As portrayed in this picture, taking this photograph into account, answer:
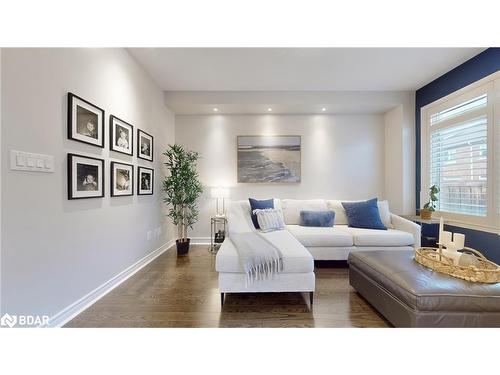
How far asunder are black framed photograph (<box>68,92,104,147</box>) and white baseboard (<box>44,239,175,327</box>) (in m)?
1.40

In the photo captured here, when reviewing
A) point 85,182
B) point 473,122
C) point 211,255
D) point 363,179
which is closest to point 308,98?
point 363,179

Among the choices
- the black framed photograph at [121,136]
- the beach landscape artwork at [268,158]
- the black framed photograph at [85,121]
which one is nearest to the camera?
the black framed photograph at [85,121]

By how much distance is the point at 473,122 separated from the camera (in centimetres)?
270

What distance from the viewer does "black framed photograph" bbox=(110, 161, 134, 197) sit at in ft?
7.47

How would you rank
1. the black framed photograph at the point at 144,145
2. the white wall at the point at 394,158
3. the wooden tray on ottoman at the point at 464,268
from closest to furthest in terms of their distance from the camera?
the wooden tray on ottoman at the point at 464,268 → the black framed photograph at the point at 144,145 → the white wall at the point at 394,158

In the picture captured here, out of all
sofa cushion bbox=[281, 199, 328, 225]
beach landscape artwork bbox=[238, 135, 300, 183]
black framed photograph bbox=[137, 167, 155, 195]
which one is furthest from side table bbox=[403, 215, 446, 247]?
black framed photograph bbox=[137, 167, 155, 195]

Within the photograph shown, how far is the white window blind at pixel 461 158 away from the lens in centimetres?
259

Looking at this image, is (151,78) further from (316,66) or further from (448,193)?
(448,193)

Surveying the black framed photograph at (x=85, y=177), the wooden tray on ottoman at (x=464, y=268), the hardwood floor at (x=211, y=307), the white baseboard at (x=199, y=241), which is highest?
the black framed photograph at (x=85, y=177)

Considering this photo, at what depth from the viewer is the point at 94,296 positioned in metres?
1.96

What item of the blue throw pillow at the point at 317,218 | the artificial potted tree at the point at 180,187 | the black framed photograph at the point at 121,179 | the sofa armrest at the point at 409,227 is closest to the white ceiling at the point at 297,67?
the artificial potted tree at the point at 180,187

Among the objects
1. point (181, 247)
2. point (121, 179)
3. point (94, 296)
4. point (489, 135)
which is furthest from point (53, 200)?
point (489, 135)

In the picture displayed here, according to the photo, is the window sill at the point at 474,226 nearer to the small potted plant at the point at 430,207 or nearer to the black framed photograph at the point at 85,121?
the small potted plant at the point at 430,207

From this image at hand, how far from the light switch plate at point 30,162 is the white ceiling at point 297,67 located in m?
1.75
